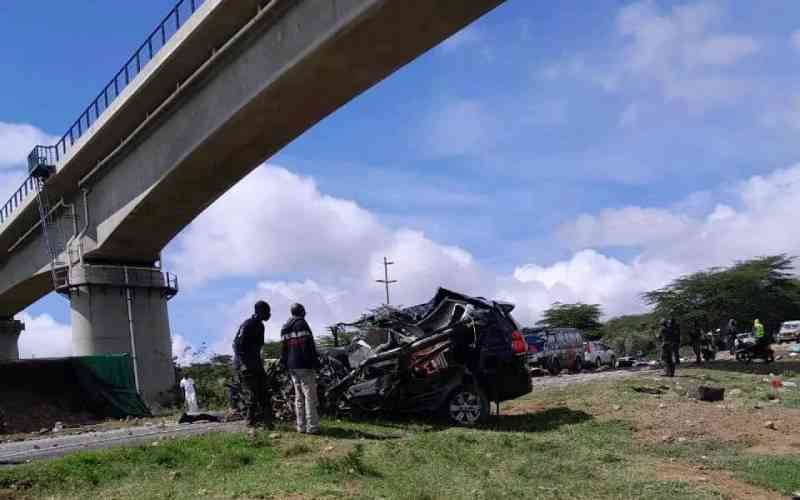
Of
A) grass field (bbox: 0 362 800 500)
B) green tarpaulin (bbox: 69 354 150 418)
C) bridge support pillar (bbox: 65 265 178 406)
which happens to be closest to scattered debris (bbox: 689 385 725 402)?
grass field (bbox: 0 362 800 500)

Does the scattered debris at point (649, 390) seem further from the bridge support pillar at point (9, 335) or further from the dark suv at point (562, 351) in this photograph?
the bridge support pillar at point (9, 335)

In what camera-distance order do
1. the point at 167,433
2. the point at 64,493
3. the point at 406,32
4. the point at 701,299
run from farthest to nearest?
1. the point at 701,299
2. the point at 406,32
3. the point at 167,433
4. the point at 64,493

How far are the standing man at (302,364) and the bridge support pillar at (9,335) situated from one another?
4116 centimetres

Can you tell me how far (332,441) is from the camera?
8.37 meters

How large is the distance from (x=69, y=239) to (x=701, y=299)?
35689 millimetres

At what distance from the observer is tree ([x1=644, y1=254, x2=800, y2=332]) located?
45.6 m

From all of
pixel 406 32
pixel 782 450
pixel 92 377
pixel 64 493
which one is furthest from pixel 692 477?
pixel 92 377

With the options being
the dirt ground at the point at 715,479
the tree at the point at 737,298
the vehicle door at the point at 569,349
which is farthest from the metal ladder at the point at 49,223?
the tree at the point at 737,298

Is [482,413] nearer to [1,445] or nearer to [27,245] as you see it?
[1,445]

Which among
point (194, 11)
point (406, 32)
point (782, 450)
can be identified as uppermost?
point (194, 11)

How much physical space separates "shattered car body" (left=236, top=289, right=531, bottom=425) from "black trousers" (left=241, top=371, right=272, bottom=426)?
651 mm

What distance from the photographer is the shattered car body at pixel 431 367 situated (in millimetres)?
10398

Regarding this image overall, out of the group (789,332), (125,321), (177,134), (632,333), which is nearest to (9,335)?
(125,321)

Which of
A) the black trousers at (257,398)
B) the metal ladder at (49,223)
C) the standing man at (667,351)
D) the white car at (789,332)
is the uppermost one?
the metal ladder at (49,223)
